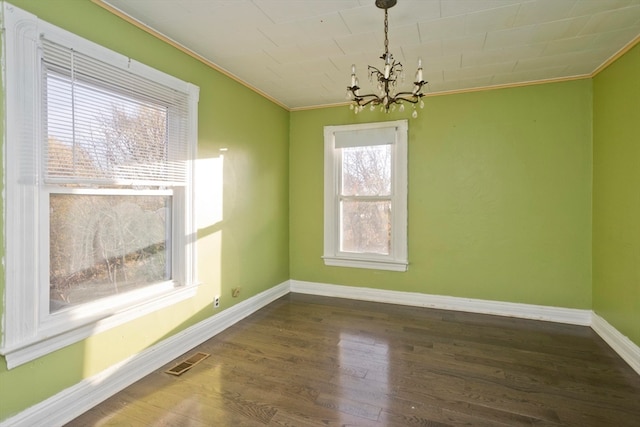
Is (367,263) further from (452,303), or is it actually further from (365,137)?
(365,137)

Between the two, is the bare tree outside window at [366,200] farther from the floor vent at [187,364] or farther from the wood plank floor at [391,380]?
the floor vent at [187,364]

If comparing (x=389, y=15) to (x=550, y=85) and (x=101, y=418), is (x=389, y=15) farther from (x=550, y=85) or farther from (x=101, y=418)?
(x=101, y=418)

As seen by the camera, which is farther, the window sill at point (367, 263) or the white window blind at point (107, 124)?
the window sill at point (367, 263)

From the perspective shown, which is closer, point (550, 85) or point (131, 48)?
point (131, 48)

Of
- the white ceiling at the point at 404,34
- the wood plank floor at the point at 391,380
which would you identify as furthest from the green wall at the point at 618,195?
the wood plank floor at the point at 391,380

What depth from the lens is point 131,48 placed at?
7.27 feet

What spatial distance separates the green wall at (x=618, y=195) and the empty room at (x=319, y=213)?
0.03 m

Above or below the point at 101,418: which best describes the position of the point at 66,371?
above

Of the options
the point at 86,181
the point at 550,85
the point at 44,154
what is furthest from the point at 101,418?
the point at 550,85

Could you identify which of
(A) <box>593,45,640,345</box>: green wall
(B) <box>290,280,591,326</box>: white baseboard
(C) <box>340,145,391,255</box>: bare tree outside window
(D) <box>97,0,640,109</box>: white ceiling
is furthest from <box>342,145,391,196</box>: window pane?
(A) <box>593,45,640,345</box>: green wall

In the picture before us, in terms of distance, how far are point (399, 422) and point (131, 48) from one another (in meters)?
2.97

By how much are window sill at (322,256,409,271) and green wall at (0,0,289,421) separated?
665 mm

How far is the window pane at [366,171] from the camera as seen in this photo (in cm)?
396

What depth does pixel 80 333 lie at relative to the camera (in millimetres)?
1909
